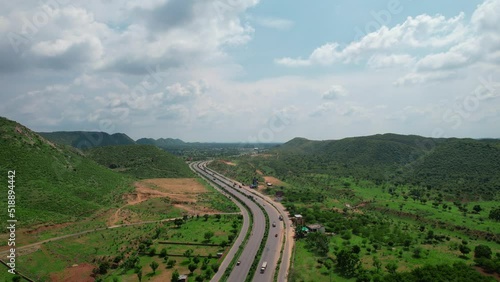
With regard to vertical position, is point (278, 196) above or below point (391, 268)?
above

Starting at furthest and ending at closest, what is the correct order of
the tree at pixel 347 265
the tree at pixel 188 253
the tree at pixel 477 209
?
the tree at pixel 477 209, the tree at pixel 188 253, the tree at pixel 347 265

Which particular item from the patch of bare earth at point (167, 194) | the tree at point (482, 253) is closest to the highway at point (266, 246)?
the patch of bare earth at point (167, 194)

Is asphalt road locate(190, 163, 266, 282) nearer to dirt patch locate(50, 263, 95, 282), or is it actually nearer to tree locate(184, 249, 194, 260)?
tree locate(184, 249, 194, 260)

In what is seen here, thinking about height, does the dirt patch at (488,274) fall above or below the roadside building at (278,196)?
below

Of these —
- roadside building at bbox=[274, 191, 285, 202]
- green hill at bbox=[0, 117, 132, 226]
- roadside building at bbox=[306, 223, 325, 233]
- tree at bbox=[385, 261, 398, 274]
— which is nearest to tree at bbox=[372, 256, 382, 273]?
tree at bbox=[385, 261, 398, 274]

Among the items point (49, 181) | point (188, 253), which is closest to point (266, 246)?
point (188, 253)

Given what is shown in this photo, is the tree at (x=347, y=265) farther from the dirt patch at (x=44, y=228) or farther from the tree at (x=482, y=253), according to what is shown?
the dirt patch at (x=44, y=228)

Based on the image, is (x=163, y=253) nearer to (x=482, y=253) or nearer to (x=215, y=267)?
(x=215, y=267)
